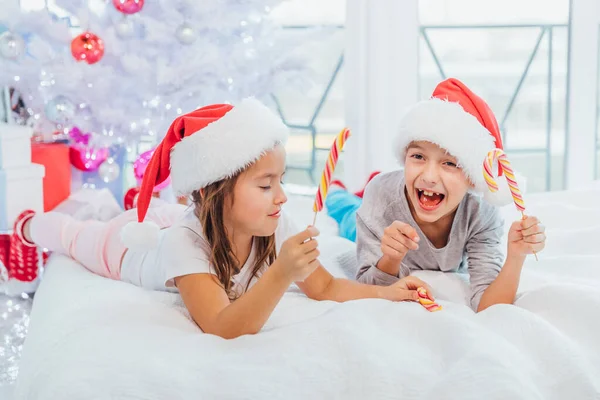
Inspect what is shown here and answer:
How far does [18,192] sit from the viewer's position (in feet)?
8.71

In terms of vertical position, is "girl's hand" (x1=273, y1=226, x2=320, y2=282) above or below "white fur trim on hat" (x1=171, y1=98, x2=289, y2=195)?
below

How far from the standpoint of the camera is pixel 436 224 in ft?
A: 6.21

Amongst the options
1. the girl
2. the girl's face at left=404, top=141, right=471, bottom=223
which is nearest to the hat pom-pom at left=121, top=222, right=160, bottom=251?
the girl

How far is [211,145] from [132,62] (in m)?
1.28

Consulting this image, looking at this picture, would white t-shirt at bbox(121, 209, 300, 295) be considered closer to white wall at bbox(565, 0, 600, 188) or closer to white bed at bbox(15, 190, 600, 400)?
white bed at bbox(15, 190, 600, 400)

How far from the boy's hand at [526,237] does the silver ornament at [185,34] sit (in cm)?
163

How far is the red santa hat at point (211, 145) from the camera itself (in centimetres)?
161

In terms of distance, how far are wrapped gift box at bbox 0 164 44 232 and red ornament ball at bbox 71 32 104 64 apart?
42 cm

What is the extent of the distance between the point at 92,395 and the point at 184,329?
0.34 meters

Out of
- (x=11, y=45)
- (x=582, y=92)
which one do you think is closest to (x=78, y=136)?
(x=11, y=45)

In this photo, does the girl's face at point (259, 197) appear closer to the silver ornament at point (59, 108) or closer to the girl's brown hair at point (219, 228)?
the girl's brown hair at point (219, 228)

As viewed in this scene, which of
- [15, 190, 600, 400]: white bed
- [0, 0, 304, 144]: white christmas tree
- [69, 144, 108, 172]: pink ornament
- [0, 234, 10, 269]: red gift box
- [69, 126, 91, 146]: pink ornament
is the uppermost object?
[0, 0, 304, 144]: white christmas tree

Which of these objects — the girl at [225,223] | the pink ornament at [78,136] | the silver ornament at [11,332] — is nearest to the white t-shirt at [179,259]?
the girl at [225,223]

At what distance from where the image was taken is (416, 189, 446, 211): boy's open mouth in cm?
172
